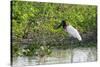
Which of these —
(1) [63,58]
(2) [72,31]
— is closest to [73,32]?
(2) [72,31]

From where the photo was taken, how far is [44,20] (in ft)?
9.30

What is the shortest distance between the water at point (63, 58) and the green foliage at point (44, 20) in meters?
0.09

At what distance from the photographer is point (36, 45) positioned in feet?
9.18

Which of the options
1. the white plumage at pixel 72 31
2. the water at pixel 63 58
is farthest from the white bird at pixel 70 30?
the water at pixel 63 58

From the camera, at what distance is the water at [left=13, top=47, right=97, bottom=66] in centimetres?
272

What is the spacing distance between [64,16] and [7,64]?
3.00ft

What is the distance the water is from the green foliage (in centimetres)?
9

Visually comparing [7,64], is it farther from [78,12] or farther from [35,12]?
[78,12]

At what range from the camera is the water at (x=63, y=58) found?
272cm

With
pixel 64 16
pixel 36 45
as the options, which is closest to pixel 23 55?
pixel 36 45

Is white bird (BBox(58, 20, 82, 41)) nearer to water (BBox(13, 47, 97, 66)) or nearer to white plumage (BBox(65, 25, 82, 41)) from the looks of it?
white plumage (BBox(65, 25, 82, 41))

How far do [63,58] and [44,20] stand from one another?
1.74ft

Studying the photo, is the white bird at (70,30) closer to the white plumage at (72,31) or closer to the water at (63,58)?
the white plumage at (72,31)

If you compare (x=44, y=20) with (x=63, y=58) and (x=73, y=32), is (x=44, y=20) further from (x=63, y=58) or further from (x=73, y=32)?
(x=63, y=58)
